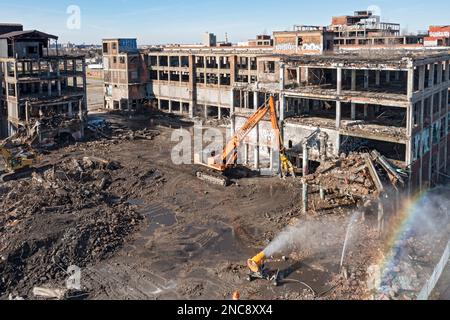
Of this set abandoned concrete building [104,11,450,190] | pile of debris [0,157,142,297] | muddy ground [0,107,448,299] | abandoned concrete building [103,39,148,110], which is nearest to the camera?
muddy ground [0,107,448,299]

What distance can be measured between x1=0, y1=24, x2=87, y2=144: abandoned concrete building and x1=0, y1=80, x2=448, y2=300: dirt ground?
1195 centimetres

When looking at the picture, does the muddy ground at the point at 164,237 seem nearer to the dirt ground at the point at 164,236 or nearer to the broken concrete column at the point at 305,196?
the dirt ground at the point at 164,236

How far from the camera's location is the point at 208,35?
300 ft

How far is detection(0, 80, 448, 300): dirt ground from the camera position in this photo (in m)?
25.5

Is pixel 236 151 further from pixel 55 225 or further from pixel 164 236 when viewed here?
pixel 55 225

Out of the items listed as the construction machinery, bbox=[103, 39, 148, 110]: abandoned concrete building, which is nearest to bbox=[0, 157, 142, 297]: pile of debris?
the construction machinery

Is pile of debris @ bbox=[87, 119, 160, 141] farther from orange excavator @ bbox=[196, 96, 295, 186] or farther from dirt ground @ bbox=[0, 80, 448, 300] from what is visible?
orange excavator @ bbox=[196, 96, 295, 186]

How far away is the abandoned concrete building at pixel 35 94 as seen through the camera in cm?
5500

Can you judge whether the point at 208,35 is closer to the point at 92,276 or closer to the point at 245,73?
the point at 245,73

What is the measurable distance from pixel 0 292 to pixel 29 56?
1582 inches

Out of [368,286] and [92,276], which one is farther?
[92,276]

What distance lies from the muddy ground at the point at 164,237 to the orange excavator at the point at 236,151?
0.95 m

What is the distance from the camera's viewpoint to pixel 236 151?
43312 millimetres

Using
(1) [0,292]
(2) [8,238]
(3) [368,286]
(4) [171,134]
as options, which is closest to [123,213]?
(2) [8,238]
